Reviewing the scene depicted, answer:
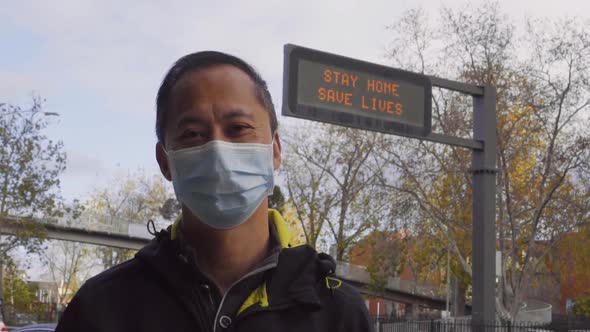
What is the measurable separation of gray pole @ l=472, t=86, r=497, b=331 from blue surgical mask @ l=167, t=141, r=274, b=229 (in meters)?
13.8

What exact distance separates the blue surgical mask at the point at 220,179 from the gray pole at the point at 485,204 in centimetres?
1383

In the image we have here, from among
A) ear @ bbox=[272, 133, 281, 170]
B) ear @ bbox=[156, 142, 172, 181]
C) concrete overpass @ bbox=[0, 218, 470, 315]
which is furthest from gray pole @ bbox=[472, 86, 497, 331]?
concrete overpass @ bbox=[0, 218, 470, 315]

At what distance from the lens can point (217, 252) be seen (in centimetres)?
212

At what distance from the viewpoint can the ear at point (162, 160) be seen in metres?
2.30

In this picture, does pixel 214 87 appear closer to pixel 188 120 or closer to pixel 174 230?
pixel 188 120

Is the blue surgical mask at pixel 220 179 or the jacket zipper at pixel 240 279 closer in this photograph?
the jacket zipper at pixel 240 279

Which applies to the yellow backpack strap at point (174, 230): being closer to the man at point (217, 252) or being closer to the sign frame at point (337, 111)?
the man at point (217, 252)

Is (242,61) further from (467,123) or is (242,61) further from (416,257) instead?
(416,257)

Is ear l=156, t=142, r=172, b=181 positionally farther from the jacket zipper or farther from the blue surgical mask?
the jacket zipper

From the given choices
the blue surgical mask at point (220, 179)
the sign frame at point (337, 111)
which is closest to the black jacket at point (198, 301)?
the blue surgical mask at point (220, 179)

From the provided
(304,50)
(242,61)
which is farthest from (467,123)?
(242,61)

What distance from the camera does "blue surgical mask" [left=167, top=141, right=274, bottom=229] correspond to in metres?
2.13

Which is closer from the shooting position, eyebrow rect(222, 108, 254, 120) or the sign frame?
eyebrow rect(222, 108, 254, 120)

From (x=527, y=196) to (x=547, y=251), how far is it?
91.4 inches
